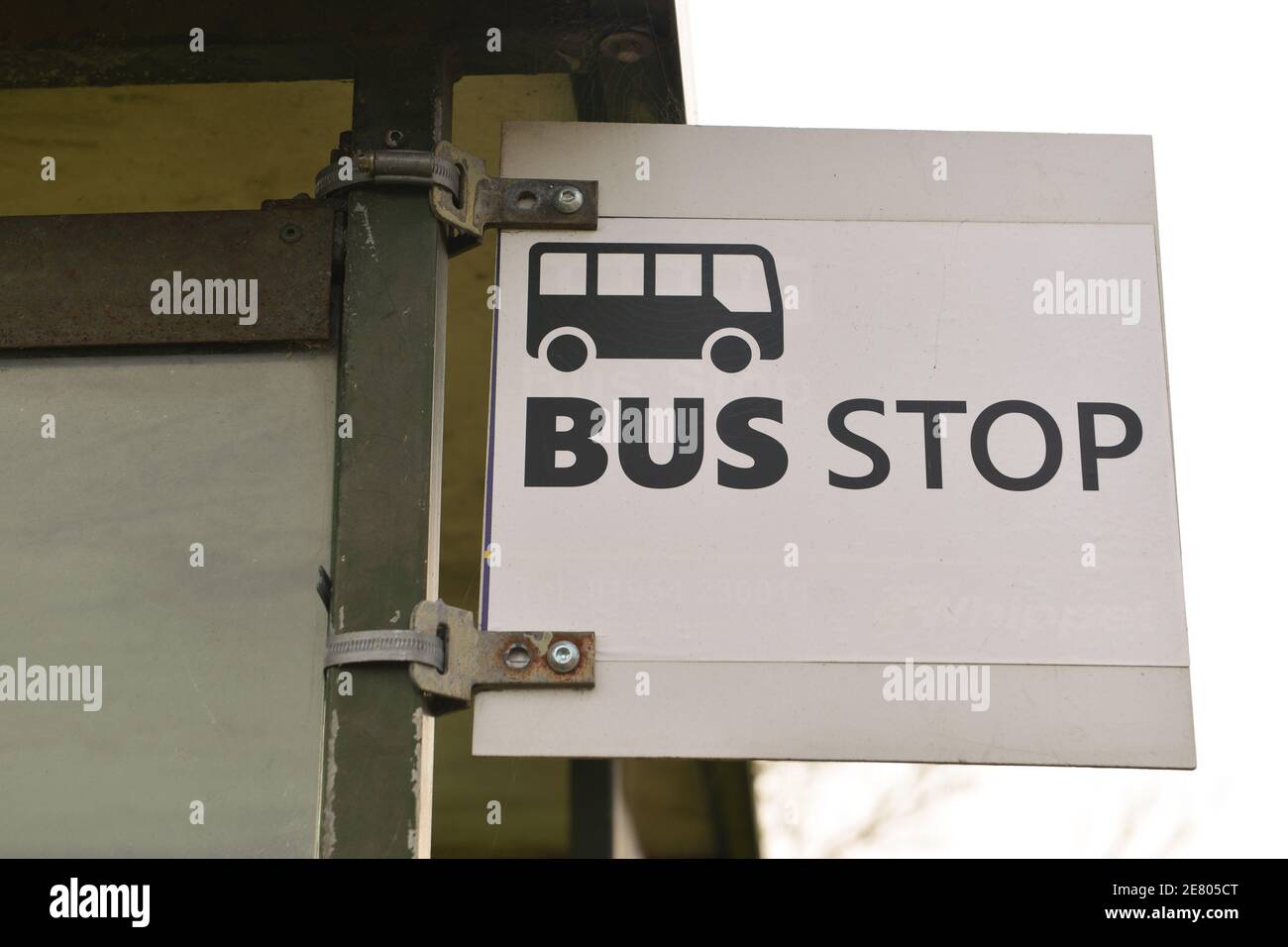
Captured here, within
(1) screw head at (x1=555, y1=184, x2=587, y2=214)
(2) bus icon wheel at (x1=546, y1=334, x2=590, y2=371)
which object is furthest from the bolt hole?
(1) screw head at (x1=555, y1=184, x2=587, y2=214)

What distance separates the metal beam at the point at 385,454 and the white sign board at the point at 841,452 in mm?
112

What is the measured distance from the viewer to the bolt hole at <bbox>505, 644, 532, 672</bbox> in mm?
2164

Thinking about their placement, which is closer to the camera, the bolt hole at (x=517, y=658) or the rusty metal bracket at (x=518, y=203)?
the bolt hole at (x=517, y=658)

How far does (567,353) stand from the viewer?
235 cm

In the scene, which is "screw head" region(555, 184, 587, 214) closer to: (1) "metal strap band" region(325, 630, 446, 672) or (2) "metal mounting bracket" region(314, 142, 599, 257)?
(2) "metal mounting bracket" region(314, 142, 599, 257)

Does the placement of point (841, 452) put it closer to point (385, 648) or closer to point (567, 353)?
point (567, 353)

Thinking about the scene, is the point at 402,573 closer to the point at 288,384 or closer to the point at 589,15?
the point at 288,384

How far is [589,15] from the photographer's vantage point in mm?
2471

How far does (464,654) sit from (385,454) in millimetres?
305

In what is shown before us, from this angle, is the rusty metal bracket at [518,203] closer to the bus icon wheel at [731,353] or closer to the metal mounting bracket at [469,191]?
the metal mounting bracket at [469,191]

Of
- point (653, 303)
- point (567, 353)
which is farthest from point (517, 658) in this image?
point (653, 303)

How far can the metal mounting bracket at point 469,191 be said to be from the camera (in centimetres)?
235

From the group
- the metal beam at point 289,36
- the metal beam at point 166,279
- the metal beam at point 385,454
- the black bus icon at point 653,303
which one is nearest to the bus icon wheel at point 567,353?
the black bus icon at point 653,303

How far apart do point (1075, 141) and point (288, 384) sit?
4.23 feet
